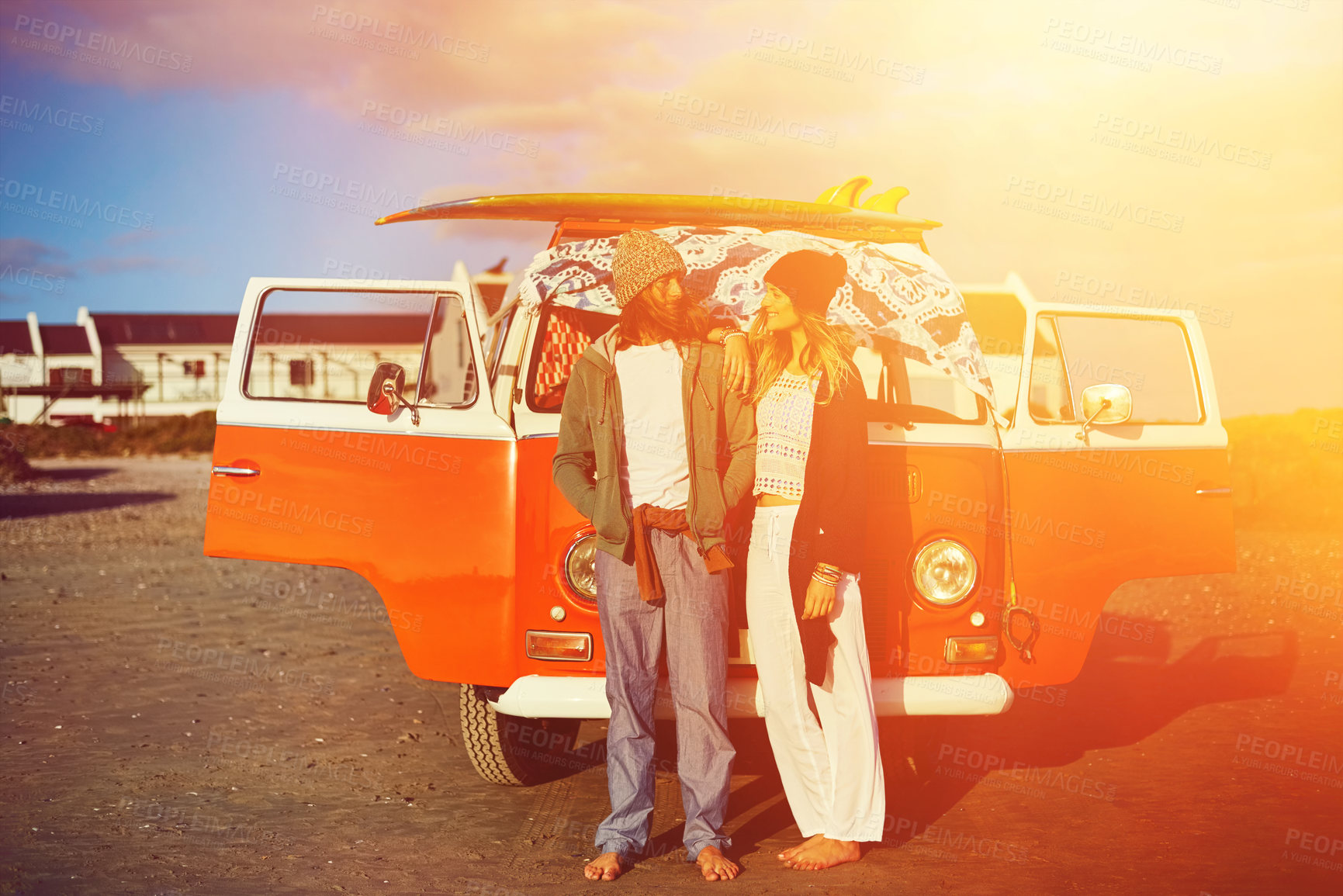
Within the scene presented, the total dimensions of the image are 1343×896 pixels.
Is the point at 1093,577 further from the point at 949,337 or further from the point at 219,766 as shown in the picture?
the point at 219,766

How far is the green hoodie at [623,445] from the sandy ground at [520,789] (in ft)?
4.08

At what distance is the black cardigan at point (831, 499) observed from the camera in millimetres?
3832

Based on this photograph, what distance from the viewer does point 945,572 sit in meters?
4.50

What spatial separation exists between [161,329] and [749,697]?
69.2 m

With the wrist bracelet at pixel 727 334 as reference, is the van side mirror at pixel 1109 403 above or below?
below

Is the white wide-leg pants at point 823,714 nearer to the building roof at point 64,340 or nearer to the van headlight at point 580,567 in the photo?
the van headlight at point 580,567

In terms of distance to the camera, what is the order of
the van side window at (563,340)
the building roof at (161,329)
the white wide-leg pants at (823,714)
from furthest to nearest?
the building roof at (161,329)
the van side window at (563,340)
the white wide-leg pants at (823,714)

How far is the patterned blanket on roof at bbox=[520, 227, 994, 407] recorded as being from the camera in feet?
14.2

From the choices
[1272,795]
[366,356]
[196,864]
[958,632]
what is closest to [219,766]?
[196,864]
